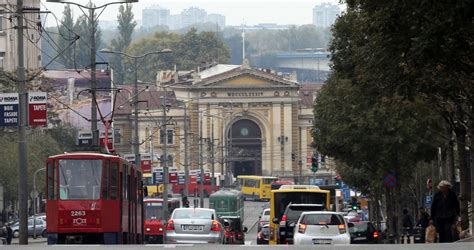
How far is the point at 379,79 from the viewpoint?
117 feet

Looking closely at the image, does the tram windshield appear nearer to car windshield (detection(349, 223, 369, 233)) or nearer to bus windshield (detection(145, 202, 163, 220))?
car windshield (detection(349, 223, 369, 233))

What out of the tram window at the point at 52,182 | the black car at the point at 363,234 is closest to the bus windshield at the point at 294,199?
Answer: the black car at the point at 363,234

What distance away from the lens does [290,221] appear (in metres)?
44.4

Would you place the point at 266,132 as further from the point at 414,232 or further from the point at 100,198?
the point at 100,198

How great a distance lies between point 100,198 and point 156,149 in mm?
125985

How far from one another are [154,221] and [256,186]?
87306 mm

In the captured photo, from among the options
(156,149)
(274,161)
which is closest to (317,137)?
(156,149)

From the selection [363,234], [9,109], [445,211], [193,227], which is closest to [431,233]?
[445,211]

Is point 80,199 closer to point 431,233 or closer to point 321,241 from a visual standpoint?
point 321,241

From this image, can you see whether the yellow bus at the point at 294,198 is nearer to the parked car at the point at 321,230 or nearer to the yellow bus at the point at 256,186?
the parked car at the point at 321,230

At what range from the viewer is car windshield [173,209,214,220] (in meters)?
40.9

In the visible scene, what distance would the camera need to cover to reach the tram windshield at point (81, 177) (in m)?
37.5

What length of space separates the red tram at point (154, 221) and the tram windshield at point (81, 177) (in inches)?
546

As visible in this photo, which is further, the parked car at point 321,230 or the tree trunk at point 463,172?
the tree trunk at point 463,172
